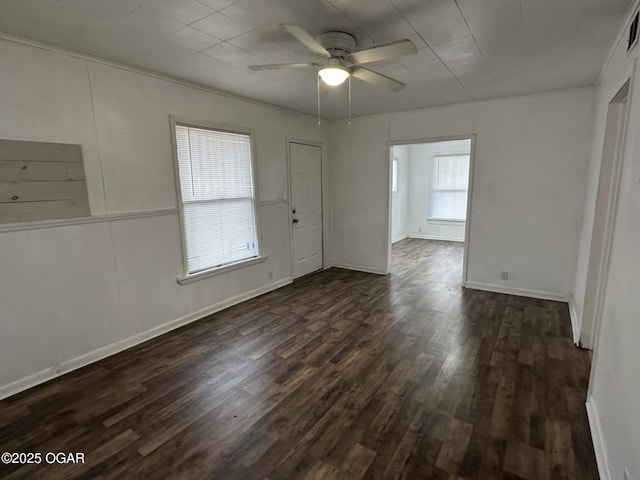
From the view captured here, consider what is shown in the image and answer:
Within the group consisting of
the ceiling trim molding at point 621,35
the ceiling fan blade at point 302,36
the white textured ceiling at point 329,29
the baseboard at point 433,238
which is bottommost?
the baseboard at point 433,238

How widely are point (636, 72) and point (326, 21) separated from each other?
1.80 meters

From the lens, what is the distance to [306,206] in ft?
17.0

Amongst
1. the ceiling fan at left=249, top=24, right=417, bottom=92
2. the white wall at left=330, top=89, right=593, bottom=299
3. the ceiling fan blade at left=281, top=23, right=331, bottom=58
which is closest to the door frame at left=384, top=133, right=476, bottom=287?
the white wall at left=330, top=89, right=593, bottom=299

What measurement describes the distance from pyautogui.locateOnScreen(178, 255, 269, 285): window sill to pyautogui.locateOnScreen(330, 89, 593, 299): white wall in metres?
2.59

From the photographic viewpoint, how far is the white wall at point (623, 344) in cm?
136

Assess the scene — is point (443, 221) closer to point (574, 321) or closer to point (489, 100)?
point (489, 100)

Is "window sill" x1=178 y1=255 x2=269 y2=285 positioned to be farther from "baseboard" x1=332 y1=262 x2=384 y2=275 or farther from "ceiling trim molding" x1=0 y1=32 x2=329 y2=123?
"ceiling trim molding" x1=0 y1=32 x2=329 y2=123

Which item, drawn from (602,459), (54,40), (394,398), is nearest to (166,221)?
(54,40)

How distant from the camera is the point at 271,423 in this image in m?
2.05

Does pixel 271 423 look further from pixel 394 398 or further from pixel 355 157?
pixel 355 157

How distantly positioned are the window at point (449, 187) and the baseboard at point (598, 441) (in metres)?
6.20

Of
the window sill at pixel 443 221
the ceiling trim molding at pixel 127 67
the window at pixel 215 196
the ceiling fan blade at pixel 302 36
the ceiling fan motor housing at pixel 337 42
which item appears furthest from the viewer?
the window sill at pixel 443 221

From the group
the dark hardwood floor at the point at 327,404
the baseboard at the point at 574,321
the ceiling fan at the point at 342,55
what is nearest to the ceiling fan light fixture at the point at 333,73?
the ceiling fan at the point at 342,55

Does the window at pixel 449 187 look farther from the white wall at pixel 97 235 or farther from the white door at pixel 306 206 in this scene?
the white wall at pixel 97 235
